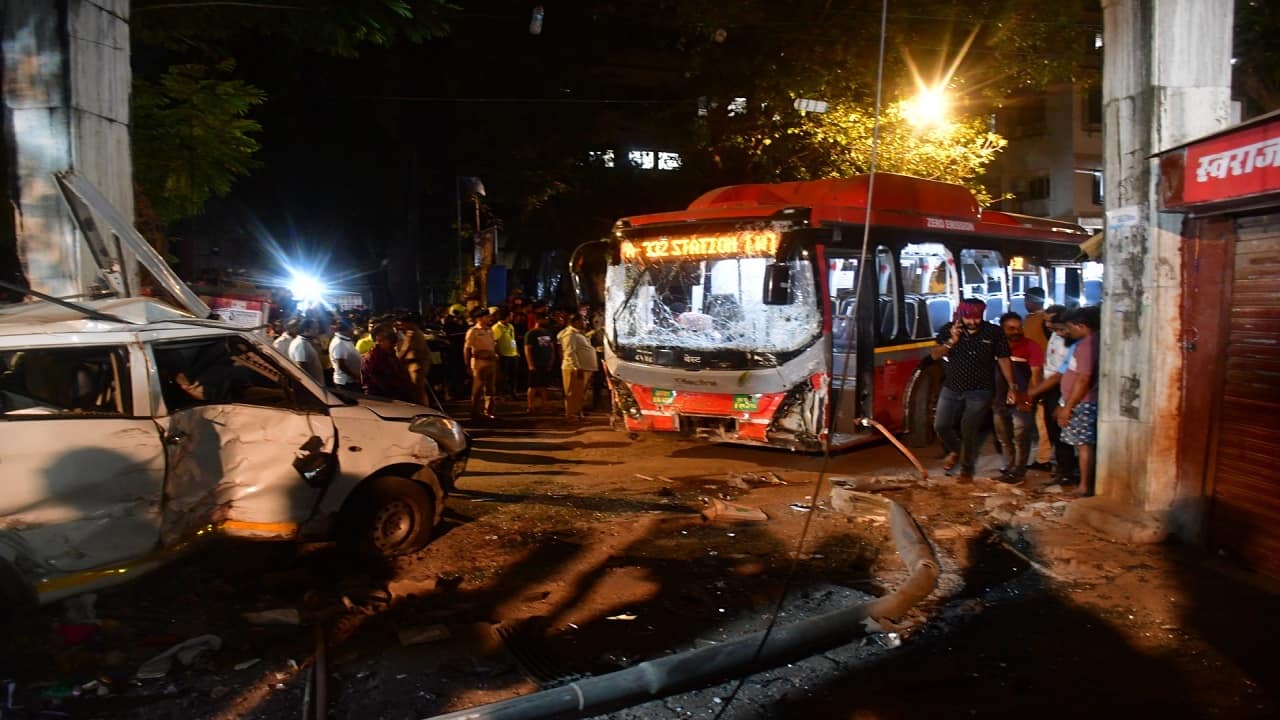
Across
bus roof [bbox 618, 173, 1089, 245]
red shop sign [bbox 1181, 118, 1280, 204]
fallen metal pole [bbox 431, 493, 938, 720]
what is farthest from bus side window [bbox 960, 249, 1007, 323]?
fallen metal pole [bbox 431, 493, 938, 720]

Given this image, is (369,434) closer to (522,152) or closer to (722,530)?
(722,530)

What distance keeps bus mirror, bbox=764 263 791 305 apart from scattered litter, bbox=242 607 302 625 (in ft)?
16.7

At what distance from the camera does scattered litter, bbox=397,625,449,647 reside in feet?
16.2

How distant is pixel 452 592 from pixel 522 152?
766 inches

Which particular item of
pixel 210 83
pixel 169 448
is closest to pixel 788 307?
pixel 169 448

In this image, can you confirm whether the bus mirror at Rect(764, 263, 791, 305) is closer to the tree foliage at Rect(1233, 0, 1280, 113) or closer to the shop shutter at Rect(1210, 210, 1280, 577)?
the shop shutter at Rect(1210, 210, 1280, 577)

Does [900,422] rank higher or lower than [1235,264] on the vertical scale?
lower

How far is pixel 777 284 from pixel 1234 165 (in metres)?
3.92

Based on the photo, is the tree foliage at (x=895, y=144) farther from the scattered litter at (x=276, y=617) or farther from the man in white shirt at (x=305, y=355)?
the scattered litter at (x=276, y=617)

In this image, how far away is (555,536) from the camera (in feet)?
23.2

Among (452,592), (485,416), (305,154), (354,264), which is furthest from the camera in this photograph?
(354,264)

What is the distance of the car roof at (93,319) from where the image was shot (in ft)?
16.6

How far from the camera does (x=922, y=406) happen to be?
409 inches

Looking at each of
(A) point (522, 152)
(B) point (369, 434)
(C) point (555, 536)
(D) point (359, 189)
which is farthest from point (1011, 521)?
(D) point (359, 189)
